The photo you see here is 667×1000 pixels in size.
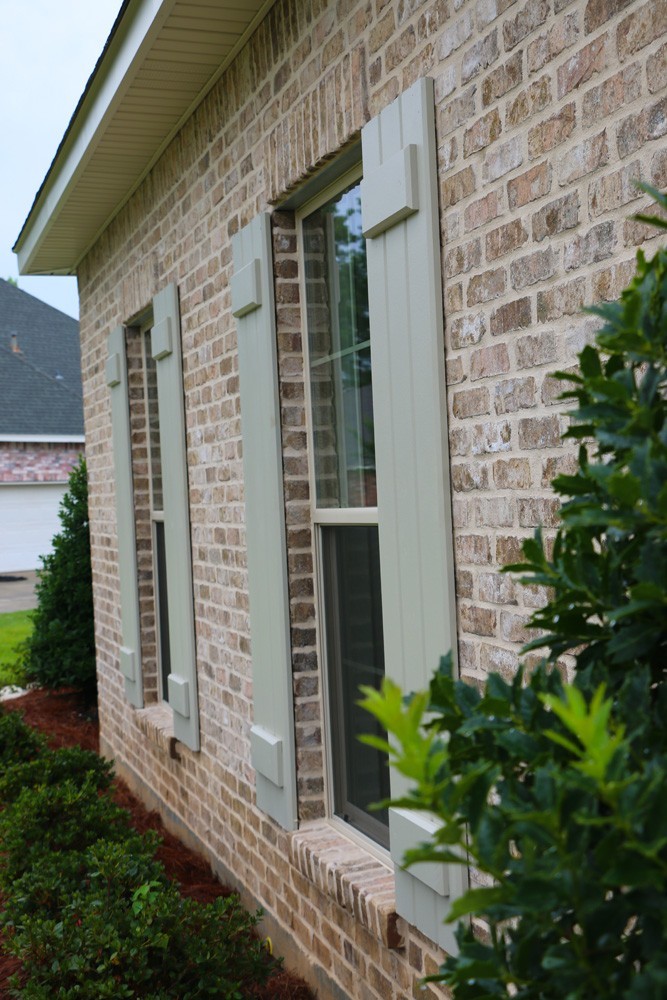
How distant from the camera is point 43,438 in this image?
1141 inches

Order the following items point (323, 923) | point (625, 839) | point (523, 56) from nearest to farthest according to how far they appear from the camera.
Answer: point (625, 839) → point (523, 56) → point (323, 923)

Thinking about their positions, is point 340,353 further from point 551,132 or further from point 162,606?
point 162,606

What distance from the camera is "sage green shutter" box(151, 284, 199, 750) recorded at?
5746mm

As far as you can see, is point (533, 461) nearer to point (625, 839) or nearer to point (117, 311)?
point (625, 839)

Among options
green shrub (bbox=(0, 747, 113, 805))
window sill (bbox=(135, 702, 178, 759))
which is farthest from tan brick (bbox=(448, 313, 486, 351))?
window sill (bbox=(135, 702, 178, 759))

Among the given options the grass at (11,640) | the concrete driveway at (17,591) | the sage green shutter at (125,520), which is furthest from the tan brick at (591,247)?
the concrete driveway at (17,591)

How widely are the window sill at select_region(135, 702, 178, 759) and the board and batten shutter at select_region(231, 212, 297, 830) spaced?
1.69 m

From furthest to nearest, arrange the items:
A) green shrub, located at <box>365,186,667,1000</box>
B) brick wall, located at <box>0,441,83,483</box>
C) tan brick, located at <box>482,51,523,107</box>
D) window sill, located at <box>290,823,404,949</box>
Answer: brick wall, located at <box>0,441,83,483</box> < window sill, located at <box>290,823,404,949</box> < tan brick, located at <box>482,51,523,107</box> < green shrub, located at <box>365,186,667,1000</box>

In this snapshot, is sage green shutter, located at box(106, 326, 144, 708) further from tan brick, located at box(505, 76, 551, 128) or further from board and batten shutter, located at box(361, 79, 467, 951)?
tan brick, located at box(505, 76, 551, 128)

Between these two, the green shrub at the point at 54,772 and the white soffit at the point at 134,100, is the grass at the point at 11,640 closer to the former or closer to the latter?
the green shrub at the point at 54,772

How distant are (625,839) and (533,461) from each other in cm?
168

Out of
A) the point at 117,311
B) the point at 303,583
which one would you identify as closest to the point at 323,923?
the point at 303,583

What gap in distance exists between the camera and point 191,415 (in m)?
5.65

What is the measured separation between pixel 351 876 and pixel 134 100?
3.75m
